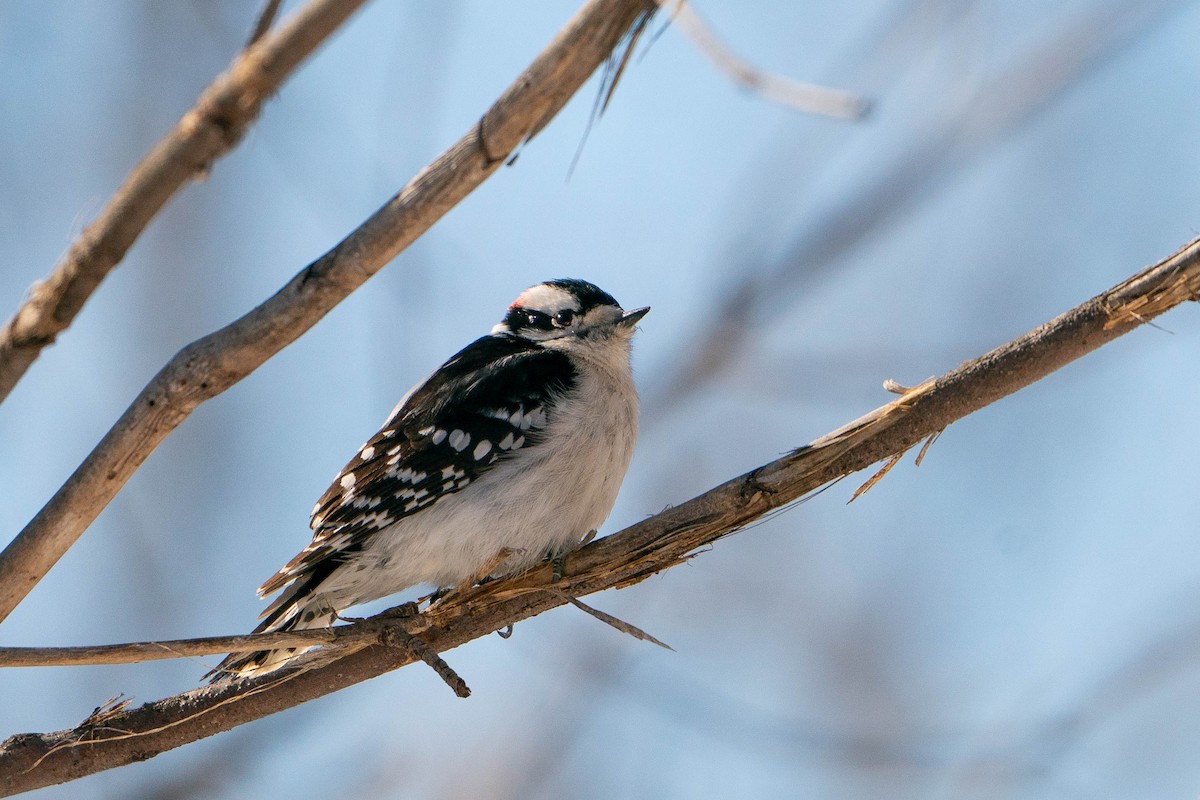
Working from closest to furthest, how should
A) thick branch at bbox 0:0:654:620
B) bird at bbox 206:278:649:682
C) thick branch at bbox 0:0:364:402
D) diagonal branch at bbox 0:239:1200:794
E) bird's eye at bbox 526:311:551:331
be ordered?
thick branch at bbox 0:0:364:402 < thick branch at bbox 0:0:654:620 < diagonal branch at bbox 0:239:1200:794 < bird at bbox 206:278:649:682 < bird's eye at bbox 526:311:551:331

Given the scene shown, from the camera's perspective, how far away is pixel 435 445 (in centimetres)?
406

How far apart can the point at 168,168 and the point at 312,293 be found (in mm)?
367

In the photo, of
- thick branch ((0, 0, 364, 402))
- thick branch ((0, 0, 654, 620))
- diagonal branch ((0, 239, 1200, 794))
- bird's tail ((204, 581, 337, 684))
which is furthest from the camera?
bird's tail ((204, 581, 337, 684))

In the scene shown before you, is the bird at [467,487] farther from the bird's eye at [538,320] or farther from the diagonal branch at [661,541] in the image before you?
the bird's eye at [538,320]

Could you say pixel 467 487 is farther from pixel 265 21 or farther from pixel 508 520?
pixel 265 21

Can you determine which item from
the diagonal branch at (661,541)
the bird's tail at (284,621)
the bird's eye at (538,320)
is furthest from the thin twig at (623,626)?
the bird's eye at (538,320)

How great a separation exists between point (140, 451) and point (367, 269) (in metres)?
0.62

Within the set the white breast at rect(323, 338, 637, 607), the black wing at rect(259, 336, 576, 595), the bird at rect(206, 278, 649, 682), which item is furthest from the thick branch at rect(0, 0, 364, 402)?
the white breast at rect(323, 338, 637, 607)

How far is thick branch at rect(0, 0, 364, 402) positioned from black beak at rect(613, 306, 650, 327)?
3035mm

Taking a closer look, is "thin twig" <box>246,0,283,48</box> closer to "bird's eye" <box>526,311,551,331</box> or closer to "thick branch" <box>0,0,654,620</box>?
"thick branch" <box>0,0,654,620</box>

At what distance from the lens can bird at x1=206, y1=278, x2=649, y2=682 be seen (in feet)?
12.6

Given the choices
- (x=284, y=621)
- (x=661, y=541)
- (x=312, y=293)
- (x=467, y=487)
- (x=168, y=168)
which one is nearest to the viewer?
(x=168, y=168)

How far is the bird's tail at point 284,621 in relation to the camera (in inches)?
131

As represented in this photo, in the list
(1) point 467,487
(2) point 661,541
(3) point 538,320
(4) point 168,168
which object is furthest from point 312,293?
(3) point 538,320
